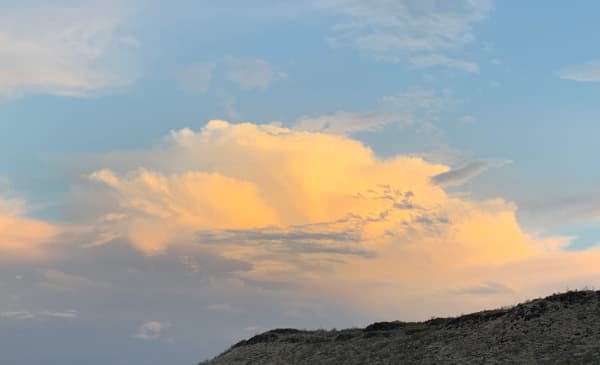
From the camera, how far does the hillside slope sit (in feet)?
138

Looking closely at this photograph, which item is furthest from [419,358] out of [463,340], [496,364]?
[496,364]

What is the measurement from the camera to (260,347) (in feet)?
214

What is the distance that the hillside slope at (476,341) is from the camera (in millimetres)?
42094

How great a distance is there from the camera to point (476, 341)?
47.1 metres

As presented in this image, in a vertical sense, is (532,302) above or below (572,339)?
above

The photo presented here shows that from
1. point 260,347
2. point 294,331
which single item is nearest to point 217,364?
point 260,347

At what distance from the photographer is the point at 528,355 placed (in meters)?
41.9

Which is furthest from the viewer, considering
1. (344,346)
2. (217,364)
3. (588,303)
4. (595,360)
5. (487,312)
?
(217,364)

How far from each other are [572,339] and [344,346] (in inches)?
831

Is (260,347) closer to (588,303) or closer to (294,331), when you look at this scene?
(294,331)

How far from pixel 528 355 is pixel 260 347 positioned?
101 ft

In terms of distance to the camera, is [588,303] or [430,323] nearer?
[588,303]

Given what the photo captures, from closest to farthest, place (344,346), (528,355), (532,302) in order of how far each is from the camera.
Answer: (528,355), (532,302), (344,346)

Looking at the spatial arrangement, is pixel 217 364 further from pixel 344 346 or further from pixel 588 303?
pixel 588 303
